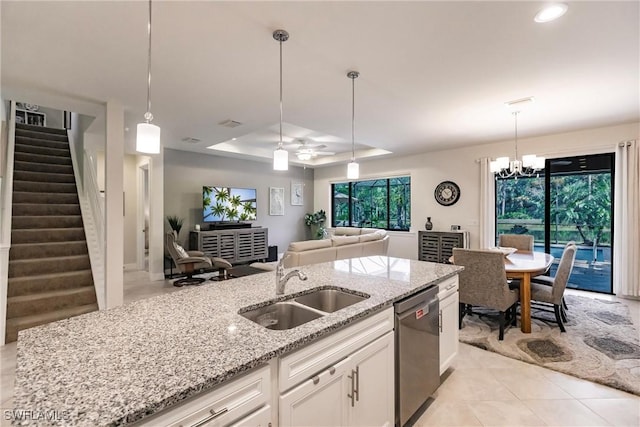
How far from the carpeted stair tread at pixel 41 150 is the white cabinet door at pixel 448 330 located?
6.89 m

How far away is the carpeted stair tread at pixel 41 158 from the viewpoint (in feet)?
16.1

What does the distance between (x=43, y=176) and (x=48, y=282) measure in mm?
2319

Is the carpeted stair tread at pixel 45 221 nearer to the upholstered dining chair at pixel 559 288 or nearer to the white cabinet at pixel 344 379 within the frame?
the white cabinet at pixel 344 379

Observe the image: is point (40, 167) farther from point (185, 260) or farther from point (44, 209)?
point (185, 260)

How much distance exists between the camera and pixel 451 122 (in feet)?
14.1


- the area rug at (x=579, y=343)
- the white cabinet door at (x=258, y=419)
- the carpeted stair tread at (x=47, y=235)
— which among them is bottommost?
the area rug at (x=579, y=343)

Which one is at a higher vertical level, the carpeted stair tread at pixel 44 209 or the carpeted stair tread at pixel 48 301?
the carpeted stair tread at pixel 44 209

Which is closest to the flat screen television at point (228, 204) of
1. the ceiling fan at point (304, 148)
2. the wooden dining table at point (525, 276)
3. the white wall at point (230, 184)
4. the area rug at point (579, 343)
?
the white wall at point (230, 184)

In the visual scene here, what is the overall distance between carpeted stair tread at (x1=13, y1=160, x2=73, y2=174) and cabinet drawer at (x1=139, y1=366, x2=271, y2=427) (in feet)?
19.6

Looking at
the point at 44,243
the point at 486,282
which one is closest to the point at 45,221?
the point at 44,243

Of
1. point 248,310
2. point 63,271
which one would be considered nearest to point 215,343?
point 248,310

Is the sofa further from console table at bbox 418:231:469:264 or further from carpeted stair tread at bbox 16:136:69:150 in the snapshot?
carpeted stair tread at bbox 16:136:69:150

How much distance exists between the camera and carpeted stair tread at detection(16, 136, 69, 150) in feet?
17.3

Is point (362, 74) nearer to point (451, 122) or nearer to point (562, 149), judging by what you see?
point (451, 122)
